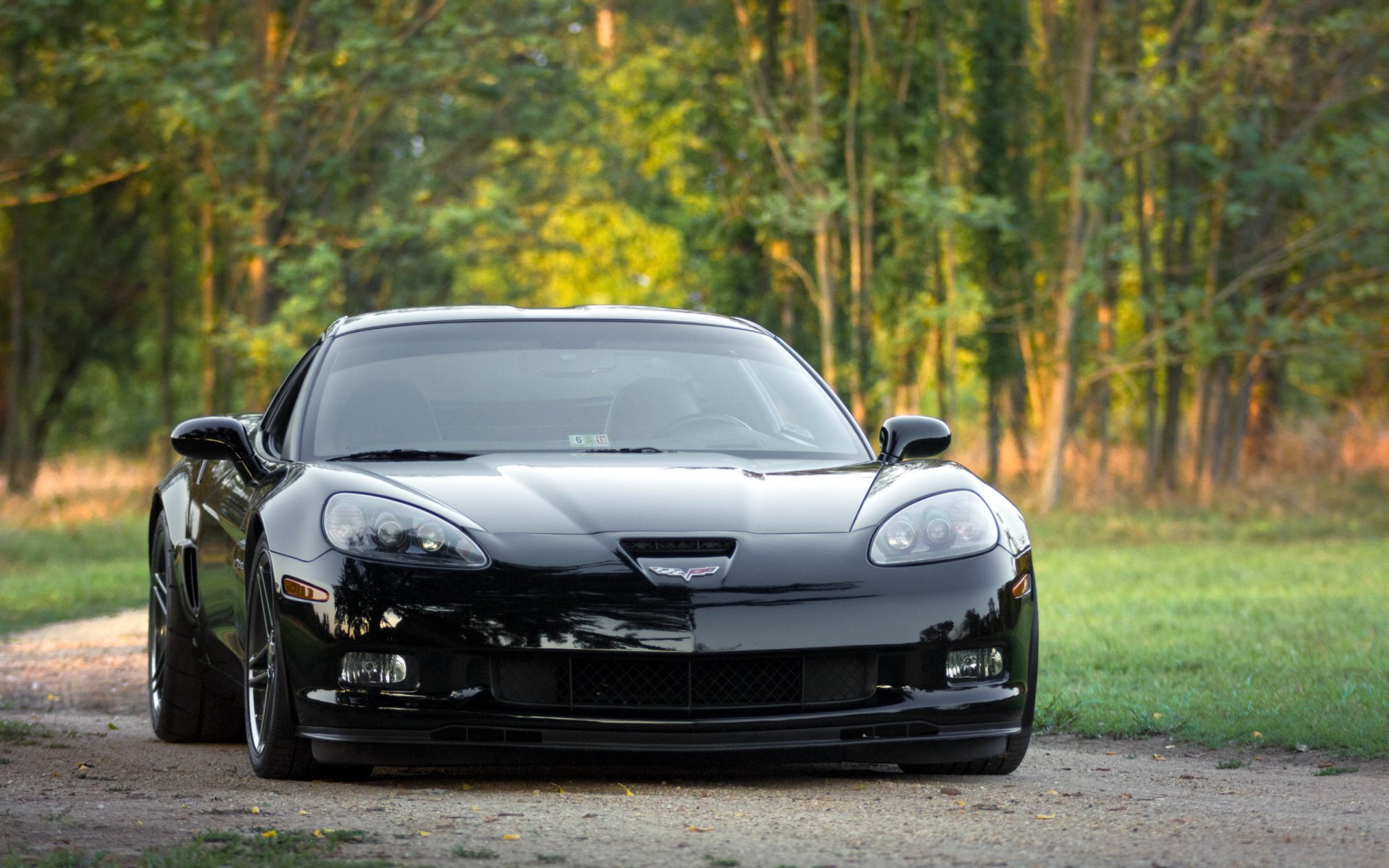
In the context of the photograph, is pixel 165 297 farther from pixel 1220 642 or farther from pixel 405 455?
pixel 405 455

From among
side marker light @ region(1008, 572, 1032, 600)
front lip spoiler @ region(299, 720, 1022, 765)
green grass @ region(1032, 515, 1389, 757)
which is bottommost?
green grass @ region(1032, 515, 1389, 757)

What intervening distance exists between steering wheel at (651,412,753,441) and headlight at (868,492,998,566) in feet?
3.56

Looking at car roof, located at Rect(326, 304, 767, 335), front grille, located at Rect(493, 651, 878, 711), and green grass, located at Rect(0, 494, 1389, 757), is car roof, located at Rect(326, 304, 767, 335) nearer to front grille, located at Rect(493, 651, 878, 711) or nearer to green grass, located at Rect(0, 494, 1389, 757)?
front grille, located at Rect(493, 651, 878, 711)

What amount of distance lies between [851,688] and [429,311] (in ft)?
8.04

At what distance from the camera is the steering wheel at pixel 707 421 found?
625 centimetres

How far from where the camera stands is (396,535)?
508 centimetres

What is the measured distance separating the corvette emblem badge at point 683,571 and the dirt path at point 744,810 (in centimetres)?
61

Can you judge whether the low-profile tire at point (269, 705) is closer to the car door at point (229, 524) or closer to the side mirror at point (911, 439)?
the car door at point (229, 524)

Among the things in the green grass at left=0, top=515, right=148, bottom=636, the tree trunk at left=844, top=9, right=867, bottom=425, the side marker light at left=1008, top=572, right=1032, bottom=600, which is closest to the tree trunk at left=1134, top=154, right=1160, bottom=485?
the tree trunk at left=844, top=9, right=867, bottom=425

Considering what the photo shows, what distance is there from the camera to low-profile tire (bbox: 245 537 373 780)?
5.20 meters

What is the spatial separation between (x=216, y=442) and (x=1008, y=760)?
2.74 metres

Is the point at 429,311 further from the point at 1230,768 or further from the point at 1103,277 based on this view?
the point at 1103,277

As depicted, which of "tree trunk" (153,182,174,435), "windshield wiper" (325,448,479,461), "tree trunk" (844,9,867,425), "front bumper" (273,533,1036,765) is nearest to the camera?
"front bumper" (273,533,1036,765)

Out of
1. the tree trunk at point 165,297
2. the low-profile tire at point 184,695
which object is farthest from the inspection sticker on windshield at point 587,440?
the tree trunk at point 165,297
